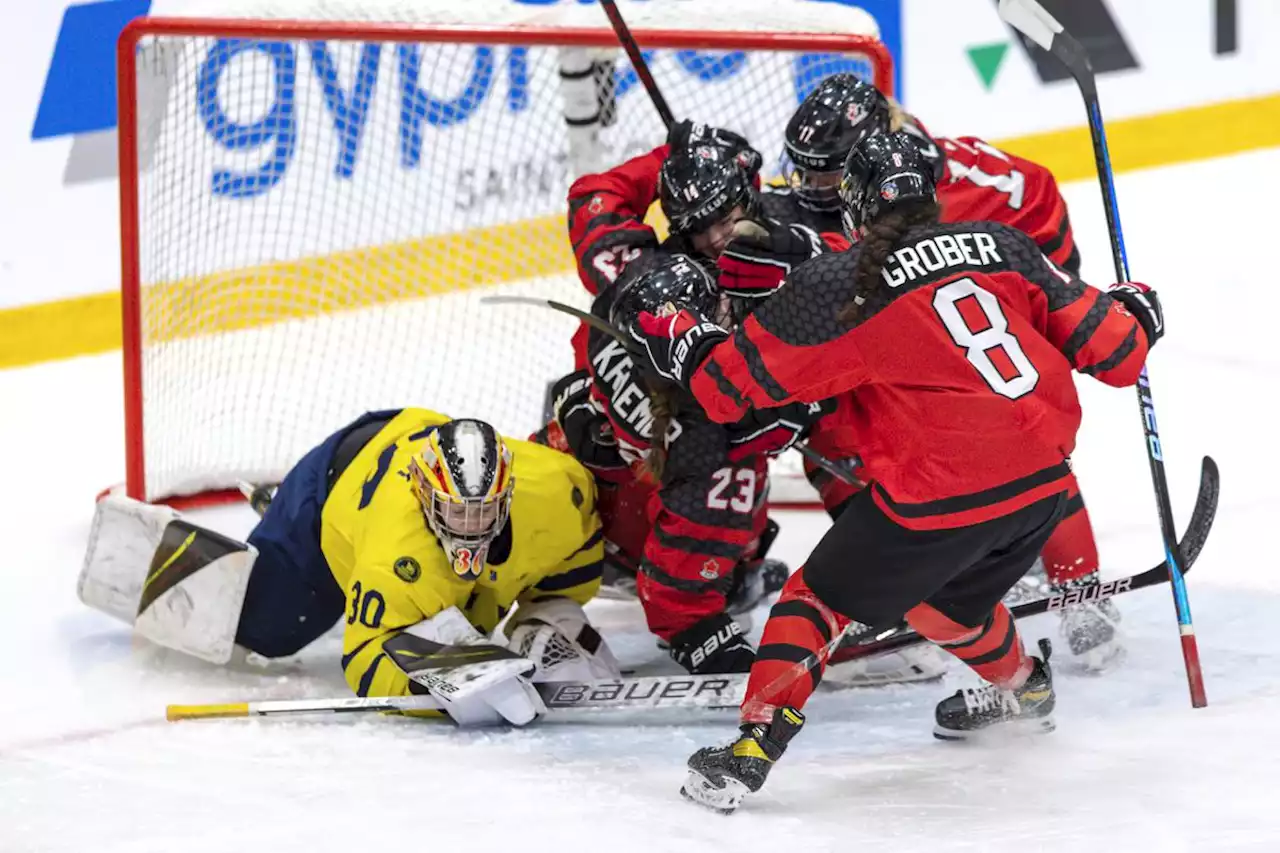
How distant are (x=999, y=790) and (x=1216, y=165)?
13.9ft

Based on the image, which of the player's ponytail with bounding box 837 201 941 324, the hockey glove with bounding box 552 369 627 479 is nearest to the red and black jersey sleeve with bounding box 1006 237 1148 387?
the player's ponytail with bounding box 837 201 941 324

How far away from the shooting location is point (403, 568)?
315cm

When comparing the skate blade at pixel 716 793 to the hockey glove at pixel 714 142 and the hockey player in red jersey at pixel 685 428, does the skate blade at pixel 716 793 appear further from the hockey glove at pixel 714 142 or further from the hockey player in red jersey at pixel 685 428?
the hockey glove at pixel 714 142

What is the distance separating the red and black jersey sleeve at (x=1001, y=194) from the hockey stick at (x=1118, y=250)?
1.00 ft

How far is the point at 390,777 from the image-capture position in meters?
2.97

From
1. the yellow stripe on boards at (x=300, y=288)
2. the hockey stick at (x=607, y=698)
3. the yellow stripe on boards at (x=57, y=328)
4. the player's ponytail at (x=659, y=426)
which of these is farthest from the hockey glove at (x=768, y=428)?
the yellow stripe on boards at (x=57, y=328)

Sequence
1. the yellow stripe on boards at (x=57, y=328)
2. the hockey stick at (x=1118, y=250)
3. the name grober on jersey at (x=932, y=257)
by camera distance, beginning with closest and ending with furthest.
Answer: the name grober on jersey at (x=932, y=257)
the hockey stick at (x=1118, y=250)
the yellow stripe on boards at (x=57, y=328)

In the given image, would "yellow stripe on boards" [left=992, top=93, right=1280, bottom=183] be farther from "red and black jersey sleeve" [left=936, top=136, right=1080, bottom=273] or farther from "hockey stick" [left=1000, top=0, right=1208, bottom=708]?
"hockey stick" [left=1000, top=0, right=1208, bottom=708]

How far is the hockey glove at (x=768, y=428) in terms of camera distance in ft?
10.8

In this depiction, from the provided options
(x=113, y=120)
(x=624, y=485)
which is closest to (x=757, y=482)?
(x=624, y=485)

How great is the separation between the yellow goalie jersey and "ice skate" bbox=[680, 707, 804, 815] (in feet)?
2.05

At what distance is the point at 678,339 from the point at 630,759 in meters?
0.72

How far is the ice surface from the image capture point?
108 inches

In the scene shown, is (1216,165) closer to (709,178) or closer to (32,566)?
(709,178)
